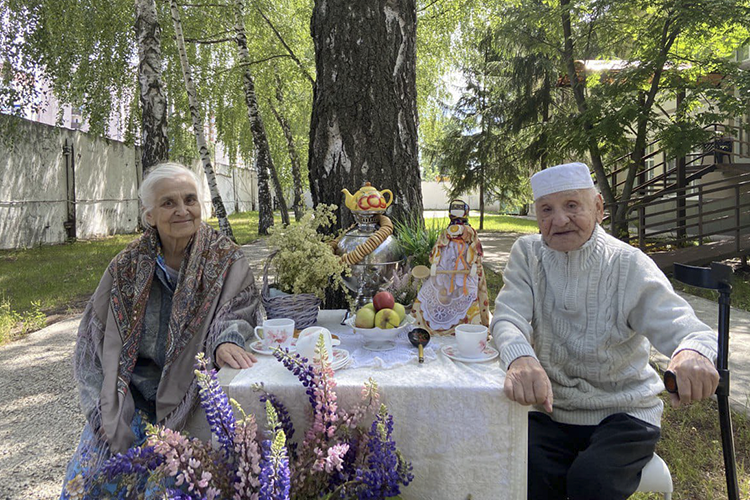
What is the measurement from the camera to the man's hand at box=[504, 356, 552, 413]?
141cm

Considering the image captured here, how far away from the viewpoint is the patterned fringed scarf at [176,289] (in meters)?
1.95

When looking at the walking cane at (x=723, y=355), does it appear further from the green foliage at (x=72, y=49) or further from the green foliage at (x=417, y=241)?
the green foliage at (x=72, y=49)

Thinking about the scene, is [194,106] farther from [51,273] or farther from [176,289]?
[176,289]

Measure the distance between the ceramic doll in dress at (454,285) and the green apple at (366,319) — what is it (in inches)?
13.3

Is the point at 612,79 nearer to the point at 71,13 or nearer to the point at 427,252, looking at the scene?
the point at 427,252

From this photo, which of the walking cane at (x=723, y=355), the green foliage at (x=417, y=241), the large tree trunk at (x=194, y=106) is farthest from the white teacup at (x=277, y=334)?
the large tree trunk at (x=194, y=106)

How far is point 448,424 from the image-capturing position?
1.47 metres

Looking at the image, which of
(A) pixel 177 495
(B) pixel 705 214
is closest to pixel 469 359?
(A) pixel 177 495

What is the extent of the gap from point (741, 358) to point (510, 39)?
7695mm

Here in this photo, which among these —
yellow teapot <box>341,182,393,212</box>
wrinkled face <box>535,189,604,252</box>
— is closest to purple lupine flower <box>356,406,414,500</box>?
wrinkled face <box>535,189,604,252</box>

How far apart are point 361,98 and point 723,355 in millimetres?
2364

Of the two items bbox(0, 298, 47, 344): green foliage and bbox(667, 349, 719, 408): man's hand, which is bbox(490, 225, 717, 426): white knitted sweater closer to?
bbox(667, 349, 719, 408): man's hand

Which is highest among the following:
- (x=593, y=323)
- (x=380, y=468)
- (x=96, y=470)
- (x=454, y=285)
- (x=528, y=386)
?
(x=454, y=285)

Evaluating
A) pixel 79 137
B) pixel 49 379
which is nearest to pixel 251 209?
pixel 79 137
